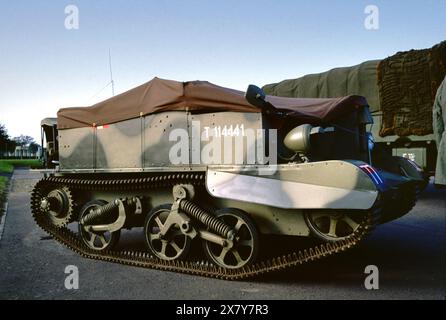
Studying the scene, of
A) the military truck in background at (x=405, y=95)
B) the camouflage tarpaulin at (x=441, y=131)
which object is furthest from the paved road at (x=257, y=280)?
the military truck in background at (x=405, y=95)

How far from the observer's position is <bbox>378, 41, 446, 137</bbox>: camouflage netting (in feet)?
28.3

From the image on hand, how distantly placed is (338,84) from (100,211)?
7060mm

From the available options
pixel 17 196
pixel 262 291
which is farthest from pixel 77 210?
pixel 17 196

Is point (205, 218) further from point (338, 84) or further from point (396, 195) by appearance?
point (338, 84)

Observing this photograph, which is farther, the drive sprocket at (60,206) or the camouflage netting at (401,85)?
the camouflage netting at (401,85)

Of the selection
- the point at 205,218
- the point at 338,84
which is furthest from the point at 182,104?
the point at 338,84

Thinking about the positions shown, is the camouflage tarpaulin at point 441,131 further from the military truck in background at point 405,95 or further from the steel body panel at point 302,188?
the military truck in background at point 405,95

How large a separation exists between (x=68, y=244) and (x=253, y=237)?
286cm

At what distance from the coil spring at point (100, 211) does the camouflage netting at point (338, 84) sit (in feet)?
21.5

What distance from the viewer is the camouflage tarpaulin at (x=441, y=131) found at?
13.1 feet

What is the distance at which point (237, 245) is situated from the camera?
174 inches
